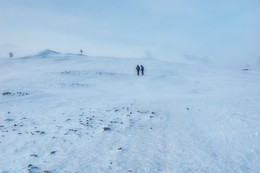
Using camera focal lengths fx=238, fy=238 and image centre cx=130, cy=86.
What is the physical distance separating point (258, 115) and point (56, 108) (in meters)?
12.1

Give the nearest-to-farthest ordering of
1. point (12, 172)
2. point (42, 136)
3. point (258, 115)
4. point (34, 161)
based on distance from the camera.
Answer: point (12, 172), point (34, 161), point (42, 136), point (258, 115)

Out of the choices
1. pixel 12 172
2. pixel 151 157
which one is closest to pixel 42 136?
pixel 12 172

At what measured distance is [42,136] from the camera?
33.8 feet

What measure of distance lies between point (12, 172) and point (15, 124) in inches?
204

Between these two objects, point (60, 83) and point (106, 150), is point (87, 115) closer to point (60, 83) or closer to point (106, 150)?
point (106, 150)

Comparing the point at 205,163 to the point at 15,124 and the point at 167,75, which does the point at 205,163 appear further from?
the point at 167,75

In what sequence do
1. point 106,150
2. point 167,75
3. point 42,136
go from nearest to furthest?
1. point 106,150
2. point 42,136
3. point 167,75

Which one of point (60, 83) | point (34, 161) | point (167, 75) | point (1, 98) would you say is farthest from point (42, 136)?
point (167, 75)

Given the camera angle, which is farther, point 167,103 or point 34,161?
point 167,103

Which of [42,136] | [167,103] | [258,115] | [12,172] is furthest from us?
[167,103]

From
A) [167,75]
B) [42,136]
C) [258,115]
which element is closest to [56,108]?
[42,136]

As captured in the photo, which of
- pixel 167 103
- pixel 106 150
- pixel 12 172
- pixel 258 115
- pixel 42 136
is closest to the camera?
pixel 12 172

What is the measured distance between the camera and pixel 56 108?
15.5m

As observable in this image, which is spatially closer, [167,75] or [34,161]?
[34,161]
